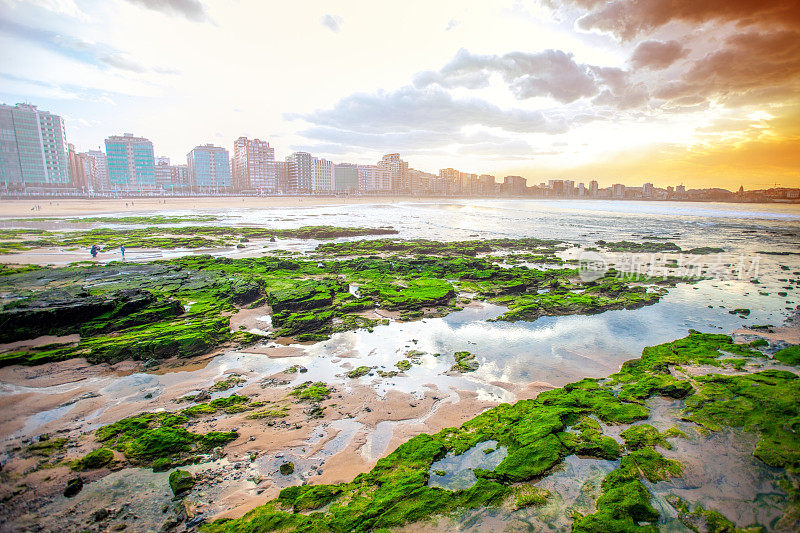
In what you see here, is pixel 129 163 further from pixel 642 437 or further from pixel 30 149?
pixel 642 437

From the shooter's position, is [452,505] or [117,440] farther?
[117,440]

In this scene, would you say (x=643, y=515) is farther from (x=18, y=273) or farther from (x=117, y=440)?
(x=18, y=273)

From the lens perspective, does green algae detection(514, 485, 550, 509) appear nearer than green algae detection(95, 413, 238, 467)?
Yes

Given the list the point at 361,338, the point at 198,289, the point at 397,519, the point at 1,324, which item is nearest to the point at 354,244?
the point at 198,289

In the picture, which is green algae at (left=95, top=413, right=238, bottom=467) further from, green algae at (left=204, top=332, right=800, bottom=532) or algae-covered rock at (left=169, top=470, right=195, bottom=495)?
green algae at (left=204, top=332, right=800, bottom=532)

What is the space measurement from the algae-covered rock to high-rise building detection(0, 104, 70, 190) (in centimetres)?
16075

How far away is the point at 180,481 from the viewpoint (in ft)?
18.6

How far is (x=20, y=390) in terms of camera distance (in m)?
8.39

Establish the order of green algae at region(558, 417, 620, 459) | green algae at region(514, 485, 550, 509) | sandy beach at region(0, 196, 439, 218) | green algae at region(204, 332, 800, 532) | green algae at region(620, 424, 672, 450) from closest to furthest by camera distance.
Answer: green algae at region(204, 332, 800, 532), green algae at region(514, 485, 550, 509), green algae at region(558, 417, 620, 459), green algae at region(620, 424, 672, 450), sandy beach at region(0, 196, 439, 218)

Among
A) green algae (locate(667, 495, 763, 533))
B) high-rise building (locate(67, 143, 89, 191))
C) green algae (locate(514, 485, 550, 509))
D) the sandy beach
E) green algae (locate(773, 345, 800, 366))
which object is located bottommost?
green algae (locate(514, 485, 550, 509))

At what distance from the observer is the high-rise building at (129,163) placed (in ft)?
509

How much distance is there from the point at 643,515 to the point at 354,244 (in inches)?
1044

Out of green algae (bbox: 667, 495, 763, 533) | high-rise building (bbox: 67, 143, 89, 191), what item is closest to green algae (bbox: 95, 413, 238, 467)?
green algae (bbox: 667, 495, 763, 533)

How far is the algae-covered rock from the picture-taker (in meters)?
5.57
